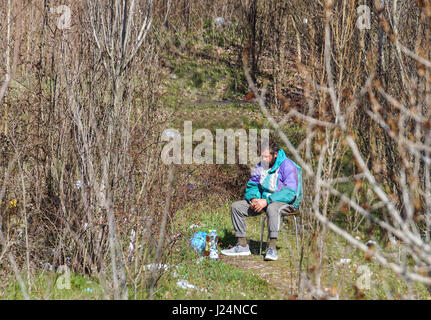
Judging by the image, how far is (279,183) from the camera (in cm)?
653

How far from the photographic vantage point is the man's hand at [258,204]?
21.0ft

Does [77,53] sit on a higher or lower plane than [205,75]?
lower

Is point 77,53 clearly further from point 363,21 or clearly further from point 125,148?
point 363,21

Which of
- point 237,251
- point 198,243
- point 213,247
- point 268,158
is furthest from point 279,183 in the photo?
point 198,243

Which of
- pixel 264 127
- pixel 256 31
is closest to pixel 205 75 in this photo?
pixel 256 31

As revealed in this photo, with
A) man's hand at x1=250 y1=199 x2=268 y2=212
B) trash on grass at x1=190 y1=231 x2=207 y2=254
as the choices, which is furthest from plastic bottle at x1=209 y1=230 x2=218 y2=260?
man's hand at x1=250 y1=199 x2=268 y2=212

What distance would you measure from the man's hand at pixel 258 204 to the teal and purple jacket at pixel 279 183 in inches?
4.5

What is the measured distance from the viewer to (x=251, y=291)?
510cm

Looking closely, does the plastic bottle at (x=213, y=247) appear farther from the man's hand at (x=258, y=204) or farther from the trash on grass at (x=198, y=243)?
the man's hand at (x=258, y=204)

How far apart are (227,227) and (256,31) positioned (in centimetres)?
1025

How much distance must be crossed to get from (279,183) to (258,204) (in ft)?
1.27

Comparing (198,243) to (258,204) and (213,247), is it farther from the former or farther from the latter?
(258,204)

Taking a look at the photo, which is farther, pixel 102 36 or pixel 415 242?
pixel 102 36

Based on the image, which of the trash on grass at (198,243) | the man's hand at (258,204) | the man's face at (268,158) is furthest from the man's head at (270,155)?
the trash on grass at (198,243)
